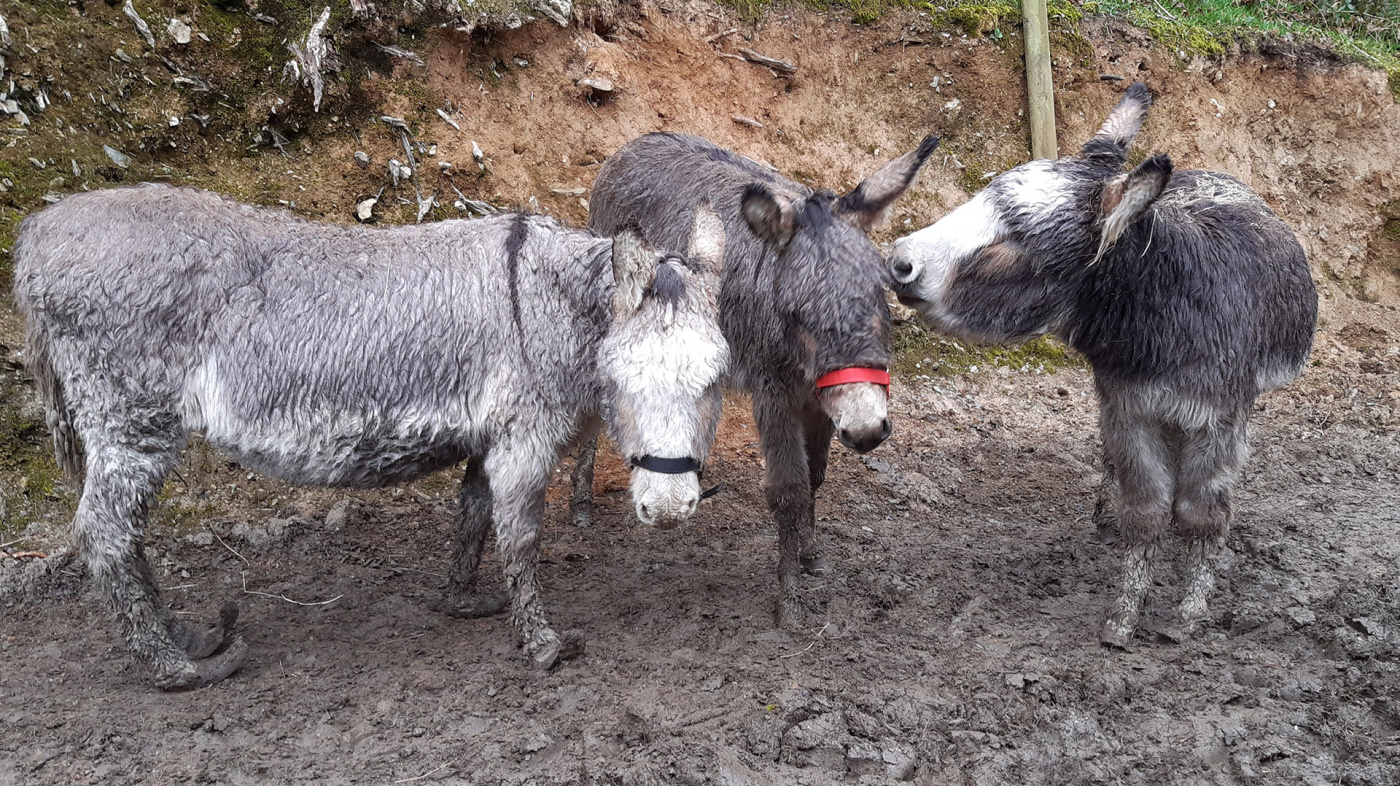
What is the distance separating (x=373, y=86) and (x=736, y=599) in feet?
13.5

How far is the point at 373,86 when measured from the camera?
6055 millimetres

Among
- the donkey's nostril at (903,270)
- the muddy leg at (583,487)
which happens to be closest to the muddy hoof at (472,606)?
the muddy leg at (583,487)

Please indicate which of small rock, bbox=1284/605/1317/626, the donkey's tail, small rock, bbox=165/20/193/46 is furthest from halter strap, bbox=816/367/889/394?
Answer: small rock, bbox=165/20/193/46

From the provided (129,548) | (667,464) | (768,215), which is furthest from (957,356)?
(129,548)

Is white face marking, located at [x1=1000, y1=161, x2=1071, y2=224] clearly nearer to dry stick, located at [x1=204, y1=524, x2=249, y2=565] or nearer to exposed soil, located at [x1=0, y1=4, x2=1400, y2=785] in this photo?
exposed soil, located at [x1=0, y1=4, x2=1400, y2=785]

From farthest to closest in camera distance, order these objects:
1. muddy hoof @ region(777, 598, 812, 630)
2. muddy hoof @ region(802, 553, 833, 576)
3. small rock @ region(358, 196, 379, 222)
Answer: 1. small rock @ region(358, 196, 379, 222)
2. muddy hoof @ region(802, 553, 833, 576)
3. muddy hoof @ region(777, 598, 812, 630)

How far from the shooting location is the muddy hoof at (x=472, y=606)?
4.15 meters

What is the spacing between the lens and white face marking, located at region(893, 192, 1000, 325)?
3.76m

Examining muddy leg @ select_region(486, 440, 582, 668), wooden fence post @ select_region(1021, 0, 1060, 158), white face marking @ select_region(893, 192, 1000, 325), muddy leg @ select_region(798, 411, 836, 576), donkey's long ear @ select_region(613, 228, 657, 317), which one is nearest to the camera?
donkey's long ear @ select_region(613, 228, 657, 317)

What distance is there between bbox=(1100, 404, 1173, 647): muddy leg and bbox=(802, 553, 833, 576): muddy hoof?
4.28 ft

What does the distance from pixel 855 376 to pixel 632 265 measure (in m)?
0.90

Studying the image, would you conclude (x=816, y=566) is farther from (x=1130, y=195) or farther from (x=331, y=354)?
(x=331, y=354)

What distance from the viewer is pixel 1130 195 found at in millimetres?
3371

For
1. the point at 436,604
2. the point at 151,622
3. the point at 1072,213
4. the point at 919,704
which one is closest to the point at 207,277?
the point at 151,622
